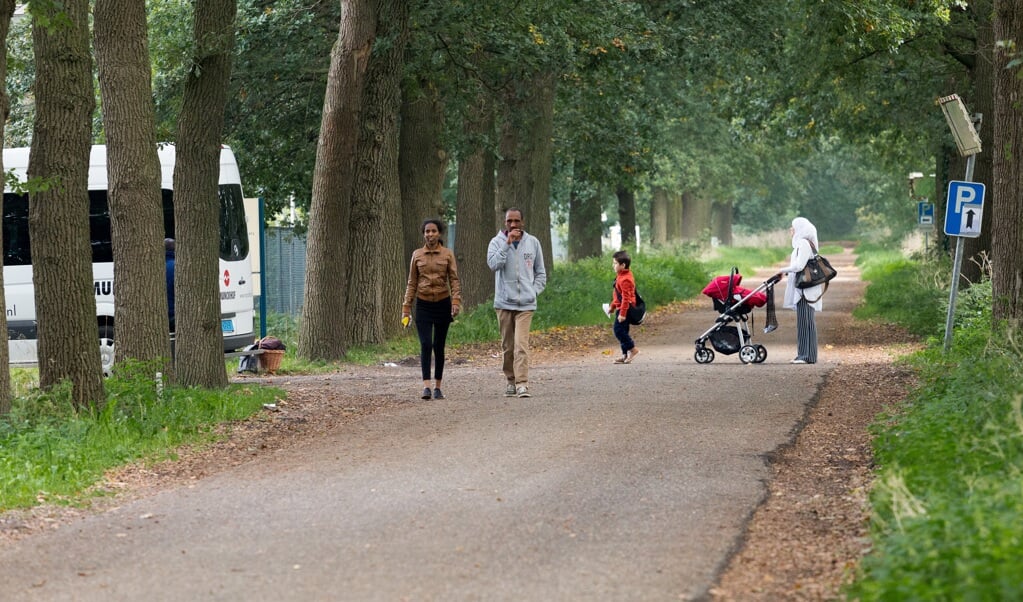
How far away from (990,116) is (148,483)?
53.5 feet

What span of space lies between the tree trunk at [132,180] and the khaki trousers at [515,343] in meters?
3.41

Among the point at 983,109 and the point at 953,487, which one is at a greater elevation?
the point at 983,109

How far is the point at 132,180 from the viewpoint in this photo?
13.6m

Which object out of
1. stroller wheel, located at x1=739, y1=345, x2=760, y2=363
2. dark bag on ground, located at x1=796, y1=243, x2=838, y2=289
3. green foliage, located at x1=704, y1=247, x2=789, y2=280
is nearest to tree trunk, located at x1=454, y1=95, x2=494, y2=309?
stroller wheel, located at x1=739, y1=345, x2=760, y2=363

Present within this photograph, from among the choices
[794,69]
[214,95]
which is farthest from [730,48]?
[214,95]

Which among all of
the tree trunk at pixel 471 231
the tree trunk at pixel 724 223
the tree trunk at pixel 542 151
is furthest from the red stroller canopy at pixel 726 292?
the tree trunk at pixel 724 223

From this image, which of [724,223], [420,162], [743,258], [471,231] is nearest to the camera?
[420,162]

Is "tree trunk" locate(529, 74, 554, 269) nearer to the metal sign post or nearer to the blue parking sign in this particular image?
the metal sign post

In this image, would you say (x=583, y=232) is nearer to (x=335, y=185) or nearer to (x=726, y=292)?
(x=335, y=185)

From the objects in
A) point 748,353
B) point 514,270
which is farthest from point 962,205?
point 514,270

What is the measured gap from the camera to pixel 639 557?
716 centimetres

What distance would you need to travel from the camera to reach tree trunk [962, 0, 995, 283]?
Result: 74.0ft

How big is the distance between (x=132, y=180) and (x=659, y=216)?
4337cm

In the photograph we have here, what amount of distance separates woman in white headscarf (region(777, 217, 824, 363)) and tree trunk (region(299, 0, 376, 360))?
6.06 m
